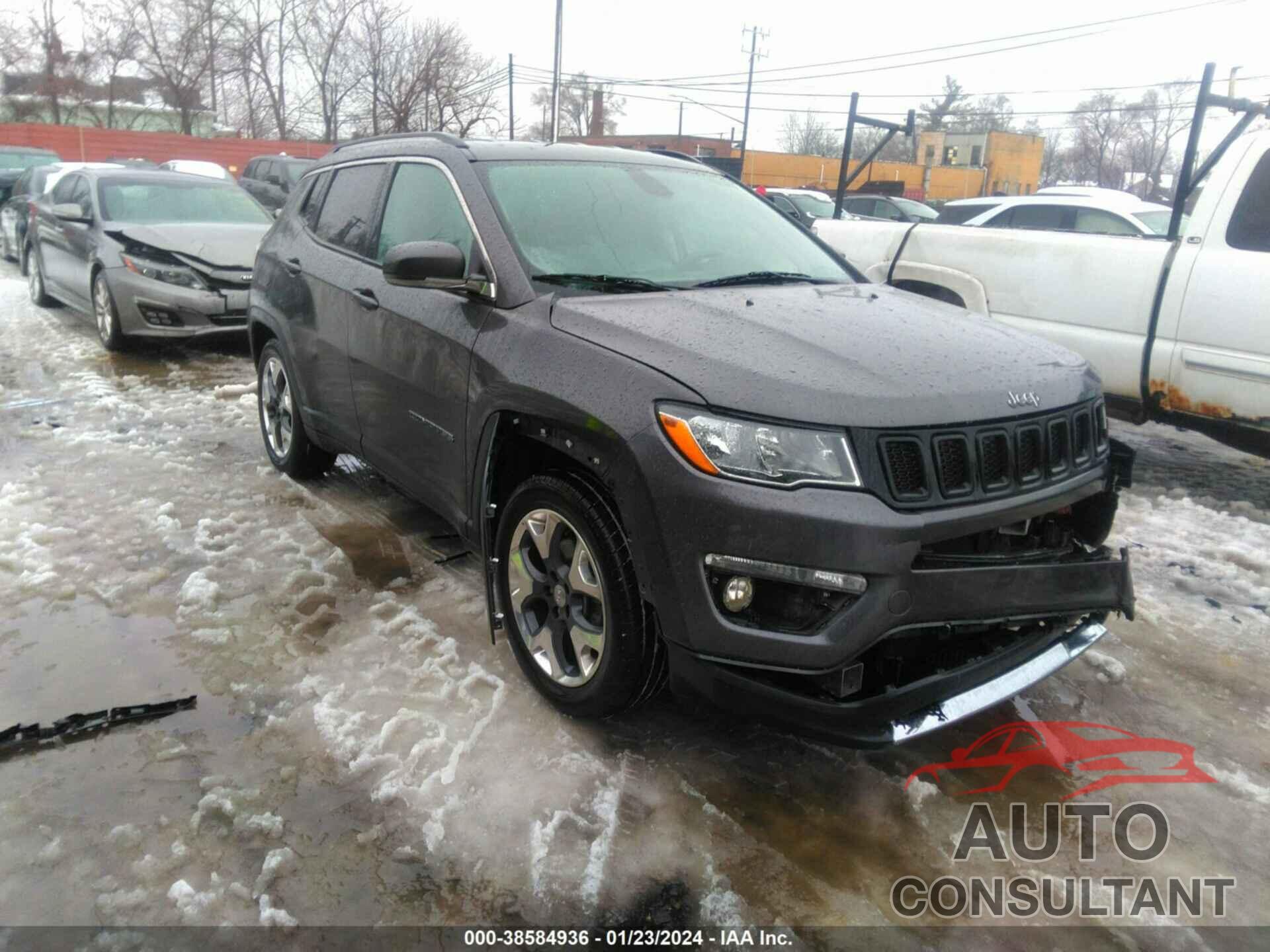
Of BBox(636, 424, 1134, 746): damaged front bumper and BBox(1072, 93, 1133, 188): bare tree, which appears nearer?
BBox(636, 424, 1134, 746): damaged front bumper

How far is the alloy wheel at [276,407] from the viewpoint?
537 centimetres

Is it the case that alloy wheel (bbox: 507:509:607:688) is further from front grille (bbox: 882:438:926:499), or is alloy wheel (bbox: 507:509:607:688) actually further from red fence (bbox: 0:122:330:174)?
red fence (bbox: 0:122:330:174)

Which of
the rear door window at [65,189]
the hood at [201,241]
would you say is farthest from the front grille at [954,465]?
the rear door window at [65,189]

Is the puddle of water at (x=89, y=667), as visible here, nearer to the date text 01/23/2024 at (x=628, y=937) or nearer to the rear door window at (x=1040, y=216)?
the date text 01/23/2024 at (x=628, y=937)


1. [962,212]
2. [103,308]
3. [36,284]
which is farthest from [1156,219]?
[36,284]

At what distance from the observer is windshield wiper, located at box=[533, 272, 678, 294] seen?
3.28 meters

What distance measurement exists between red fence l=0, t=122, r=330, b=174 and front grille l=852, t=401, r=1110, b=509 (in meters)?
37.9

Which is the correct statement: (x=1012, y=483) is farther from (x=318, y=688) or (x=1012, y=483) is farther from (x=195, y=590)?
(x=195, y=590)

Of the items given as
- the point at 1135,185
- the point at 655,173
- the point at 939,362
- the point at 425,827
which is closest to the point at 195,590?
the point at 425,827

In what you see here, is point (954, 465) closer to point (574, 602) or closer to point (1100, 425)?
point (1100, 425)

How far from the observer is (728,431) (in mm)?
2504

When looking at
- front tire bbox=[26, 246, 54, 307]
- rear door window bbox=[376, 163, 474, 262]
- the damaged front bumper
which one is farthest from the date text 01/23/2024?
front tire bbox=[26, 246, 54, 307]

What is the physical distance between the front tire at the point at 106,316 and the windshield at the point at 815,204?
1317cm

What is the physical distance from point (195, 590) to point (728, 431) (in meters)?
2.73
